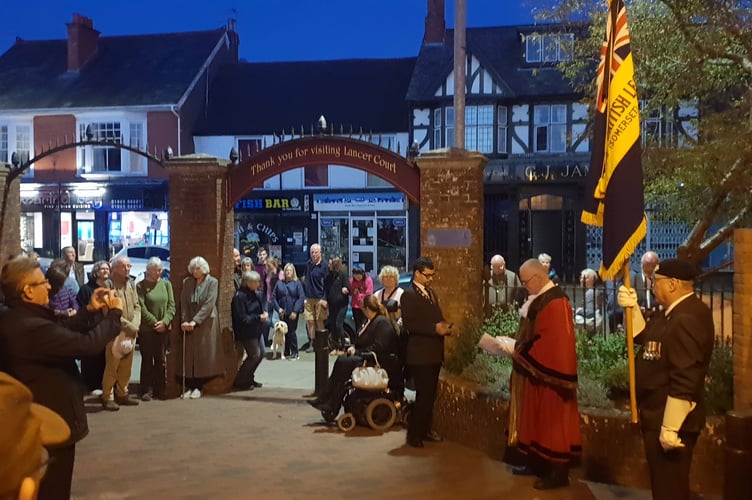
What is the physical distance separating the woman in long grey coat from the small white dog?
107 inches

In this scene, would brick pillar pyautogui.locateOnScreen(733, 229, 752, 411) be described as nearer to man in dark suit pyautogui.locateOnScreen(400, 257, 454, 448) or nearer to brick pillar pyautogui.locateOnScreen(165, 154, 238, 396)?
man in dark suit pyautogui.locateOnScreen(400, 257, 454, 448)

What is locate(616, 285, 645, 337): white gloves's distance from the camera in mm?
5066

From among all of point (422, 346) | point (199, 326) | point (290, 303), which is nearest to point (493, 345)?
point (422, 346)

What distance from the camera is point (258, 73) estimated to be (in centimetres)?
3189

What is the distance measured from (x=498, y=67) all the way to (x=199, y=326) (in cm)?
2070

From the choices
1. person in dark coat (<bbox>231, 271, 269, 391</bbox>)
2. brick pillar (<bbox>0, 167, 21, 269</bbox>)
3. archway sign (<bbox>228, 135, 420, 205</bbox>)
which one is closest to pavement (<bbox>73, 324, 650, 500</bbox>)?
person in dark coat (<bbox>231, 271, 269, 391</bbox>)

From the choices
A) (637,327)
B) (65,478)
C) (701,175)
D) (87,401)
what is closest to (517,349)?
(637,327)

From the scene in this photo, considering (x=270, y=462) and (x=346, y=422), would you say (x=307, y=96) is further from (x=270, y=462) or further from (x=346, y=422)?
(x=270, y=462)

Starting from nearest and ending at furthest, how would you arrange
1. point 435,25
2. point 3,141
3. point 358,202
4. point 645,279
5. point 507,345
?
point 507,345
point 645,279
point 358,202
point 435,25
point 3,141

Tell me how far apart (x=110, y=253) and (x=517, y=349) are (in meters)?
26.4

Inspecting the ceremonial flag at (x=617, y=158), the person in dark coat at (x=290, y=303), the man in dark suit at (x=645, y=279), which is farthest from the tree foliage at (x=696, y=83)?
the person in dark coat at (x=290, y=303)

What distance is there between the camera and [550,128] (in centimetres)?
2695

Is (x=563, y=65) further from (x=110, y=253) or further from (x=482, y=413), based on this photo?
(x=110, y=253)

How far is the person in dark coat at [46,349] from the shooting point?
175 inches
